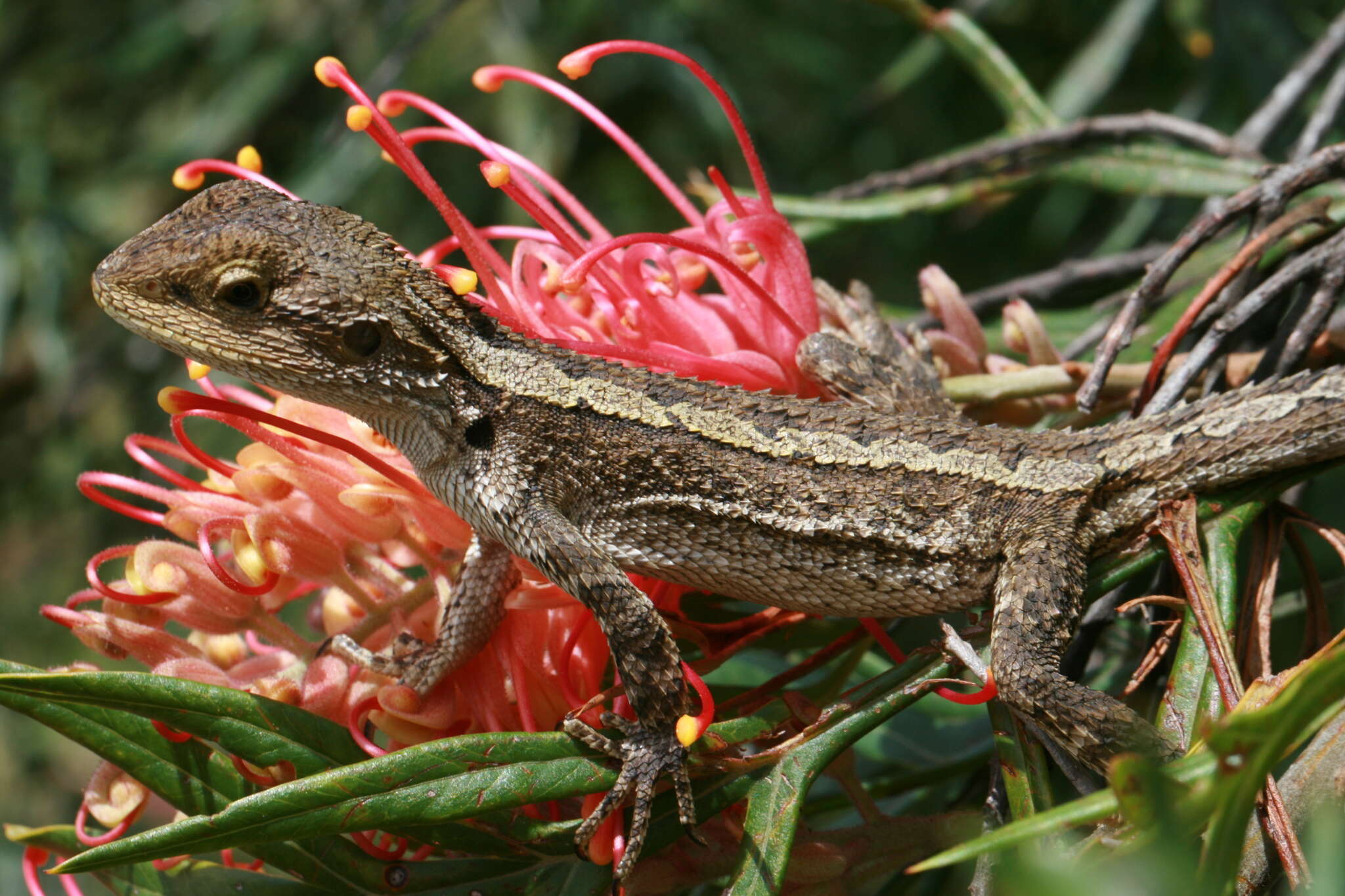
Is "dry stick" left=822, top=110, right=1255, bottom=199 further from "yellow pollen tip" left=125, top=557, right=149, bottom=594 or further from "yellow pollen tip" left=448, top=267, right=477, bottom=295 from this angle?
"yellow pollen tip" left=125, top=557, right=149, bottom=594

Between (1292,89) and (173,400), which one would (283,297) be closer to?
(173,400)

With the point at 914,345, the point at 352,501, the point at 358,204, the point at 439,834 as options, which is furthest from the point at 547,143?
the point at 439,834

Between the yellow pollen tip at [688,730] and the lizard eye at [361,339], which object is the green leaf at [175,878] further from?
the lizard eye at [361,339]

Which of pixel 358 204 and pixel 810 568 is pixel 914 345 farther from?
pixel 358 204

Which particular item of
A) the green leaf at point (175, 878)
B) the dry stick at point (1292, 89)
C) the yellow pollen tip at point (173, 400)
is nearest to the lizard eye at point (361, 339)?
the yellow pollen tip at point (173, 400)

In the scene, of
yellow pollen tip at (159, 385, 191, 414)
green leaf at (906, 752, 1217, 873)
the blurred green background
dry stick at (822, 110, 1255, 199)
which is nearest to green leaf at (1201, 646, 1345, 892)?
green leaf at (906, 752, 1217, 873)
